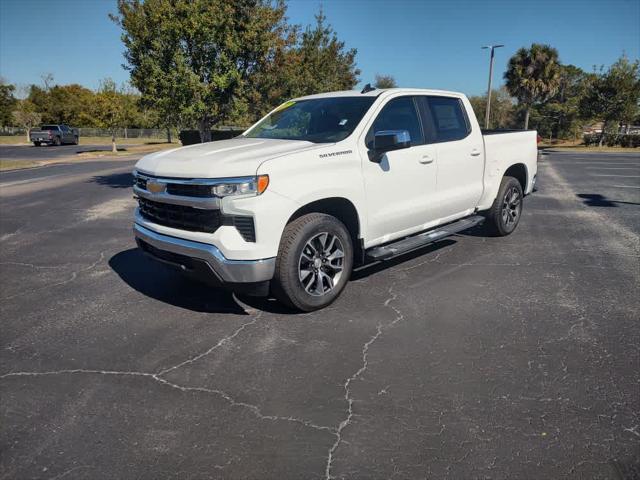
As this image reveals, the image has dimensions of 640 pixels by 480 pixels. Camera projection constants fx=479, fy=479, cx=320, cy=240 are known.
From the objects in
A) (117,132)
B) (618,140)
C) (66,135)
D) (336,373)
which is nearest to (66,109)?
(117,132)

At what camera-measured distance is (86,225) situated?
827cm

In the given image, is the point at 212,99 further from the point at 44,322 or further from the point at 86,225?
the point at 44,322

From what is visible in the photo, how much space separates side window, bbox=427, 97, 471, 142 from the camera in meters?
5.47

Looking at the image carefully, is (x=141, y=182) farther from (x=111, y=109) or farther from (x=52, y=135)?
(x=52, y=135)

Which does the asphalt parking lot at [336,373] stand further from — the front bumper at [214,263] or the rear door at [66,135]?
the rear door at [66,135]

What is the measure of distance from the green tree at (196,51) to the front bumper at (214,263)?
5.88m

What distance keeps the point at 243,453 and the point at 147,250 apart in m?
2.46

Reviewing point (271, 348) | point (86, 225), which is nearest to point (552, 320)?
point (271, 348)

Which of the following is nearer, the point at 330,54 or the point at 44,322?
the point at 44,322

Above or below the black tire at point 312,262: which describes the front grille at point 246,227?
above

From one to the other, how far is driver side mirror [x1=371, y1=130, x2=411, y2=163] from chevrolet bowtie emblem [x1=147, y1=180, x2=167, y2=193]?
75.3 inches

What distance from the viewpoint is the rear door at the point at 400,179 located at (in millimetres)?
4605

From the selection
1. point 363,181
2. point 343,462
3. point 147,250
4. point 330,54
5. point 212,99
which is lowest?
point 343,462

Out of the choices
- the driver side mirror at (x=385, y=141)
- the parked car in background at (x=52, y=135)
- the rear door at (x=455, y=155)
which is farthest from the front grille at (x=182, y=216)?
the parked car in background at (x=52, y=135)
